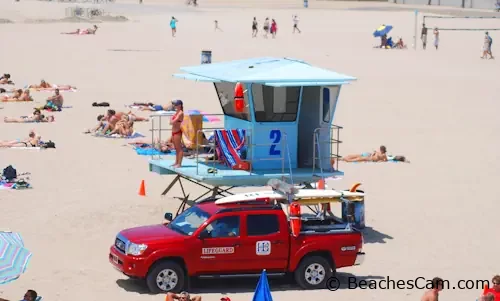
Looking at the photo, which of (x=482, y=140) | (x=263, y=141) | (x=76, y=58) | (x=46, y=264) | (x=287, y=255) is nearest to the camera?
(x=287, y=255)

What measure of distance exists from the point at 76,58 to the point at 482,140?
90.7 ft

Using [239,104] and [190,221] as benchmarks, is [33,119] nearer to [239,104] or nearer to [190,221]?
[239,104]

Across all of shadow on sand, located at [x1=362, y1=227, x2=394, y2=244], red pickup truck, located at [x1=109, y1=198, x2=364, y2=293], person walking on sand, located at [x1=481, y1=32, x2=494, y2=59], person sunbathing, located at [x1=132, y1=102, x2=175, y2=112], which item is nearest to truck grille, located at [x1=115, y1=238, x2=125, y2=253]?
red pickup truck, located at [x1=109, y1=198, x2=364, y2=293]

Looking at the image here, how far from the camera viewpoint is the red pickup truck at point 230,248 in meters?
15.4

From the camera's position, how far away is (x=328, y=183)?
965 inches

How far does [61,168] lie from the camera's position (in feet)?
84.2

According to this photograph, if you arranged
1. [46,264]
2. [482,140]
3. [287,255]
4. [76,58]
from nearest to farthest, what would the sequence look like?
[287,255] → [46,264] → [482,140] → [76,58]

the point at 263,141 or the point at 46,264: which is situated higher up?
the point at 263,141

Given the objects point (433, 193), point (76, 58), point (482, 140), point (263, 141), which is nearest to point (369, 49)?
point (76, 58)

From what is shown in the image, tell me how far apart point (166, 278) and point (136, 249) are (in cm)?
68

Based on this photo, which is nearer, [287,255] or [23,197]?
[287,255]

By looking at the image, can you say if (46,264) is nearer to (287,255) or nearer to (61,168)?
(287,255)

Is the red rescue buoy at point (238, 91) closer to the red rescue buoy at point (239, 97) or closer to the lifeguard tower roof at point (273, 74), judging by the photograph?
the red rescue buoy at point (239, 97)

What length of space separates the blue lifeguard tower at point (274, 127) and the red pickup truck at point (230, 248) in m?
3.31
